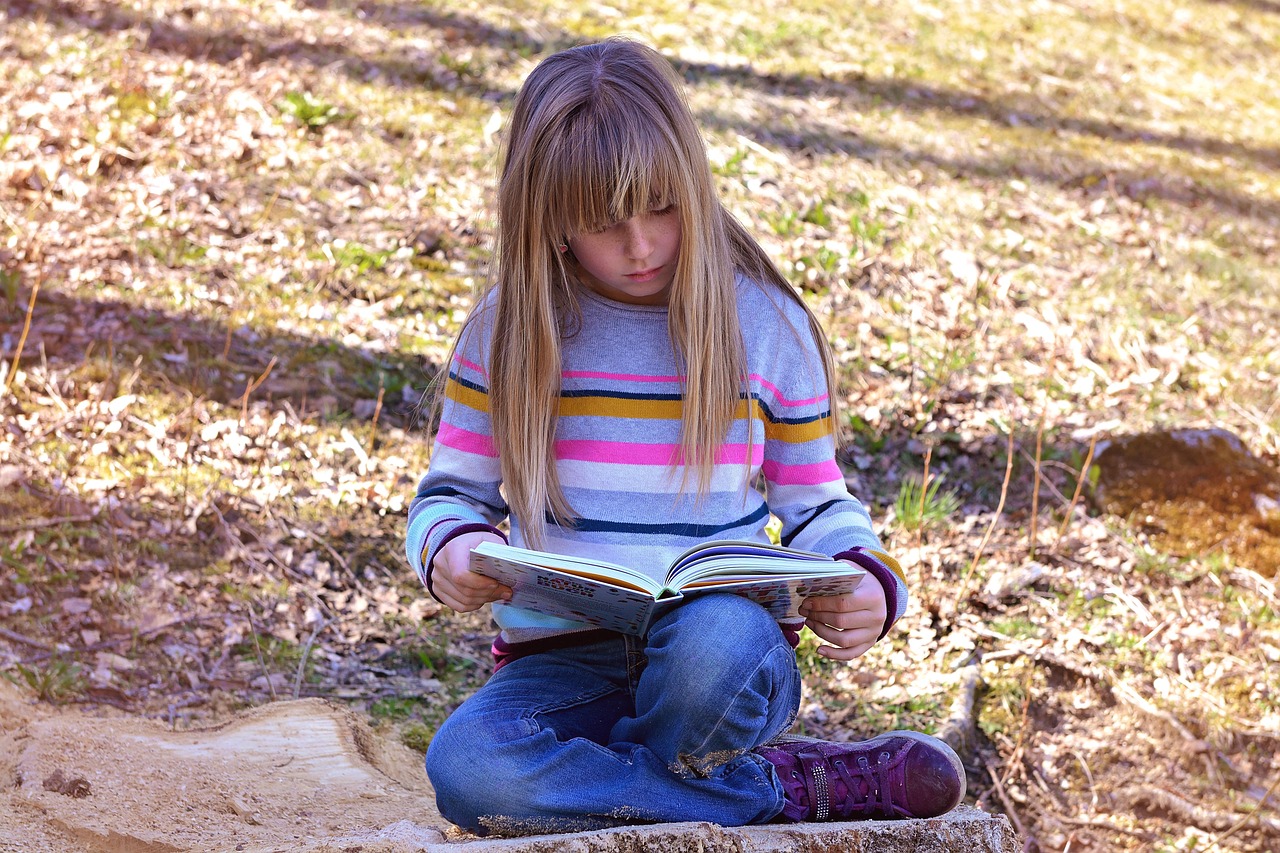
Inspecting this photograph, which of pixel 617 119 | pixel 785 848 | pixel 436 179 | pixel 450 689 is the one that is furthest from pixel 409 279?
pixel 785 848

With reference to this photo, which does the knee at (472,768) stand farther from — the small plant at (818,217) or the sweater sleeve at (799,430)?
the small plant at (818,217)

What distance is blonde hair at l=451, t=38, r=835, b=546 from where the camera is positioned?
7.28 feet

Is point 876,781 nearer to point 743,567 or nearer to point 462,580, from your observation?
point 743,567

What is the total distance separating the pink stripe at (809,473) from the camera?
2553mm

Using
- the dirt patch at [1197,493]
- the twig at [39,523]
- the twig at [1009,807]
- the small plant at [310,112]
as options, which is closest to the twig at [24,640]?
the twig at [39,523]

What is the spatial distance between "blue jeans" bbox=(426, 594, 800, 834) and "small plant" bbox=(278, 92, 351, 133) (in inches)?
173

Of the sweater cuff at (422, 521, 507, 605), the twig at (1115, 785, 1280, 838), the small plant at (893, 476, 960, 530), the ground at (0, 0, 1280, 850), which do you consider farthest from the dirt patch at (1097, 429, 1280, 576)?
the sweater cuff at (422, 521, 507, 605)

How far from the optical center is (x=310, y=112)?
5.86 meters

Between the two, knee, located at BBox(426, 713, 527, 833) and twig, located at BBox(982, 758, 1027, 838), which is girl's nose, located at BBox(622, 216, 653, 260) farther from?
twig, located at BBox(982, 758, 1027, 838)

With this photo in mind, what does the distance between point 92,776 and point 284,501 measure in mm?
1572

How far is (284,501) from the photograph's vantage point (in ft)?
13.2

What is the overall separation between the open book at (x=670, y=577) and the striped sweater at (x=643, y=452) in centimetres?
32

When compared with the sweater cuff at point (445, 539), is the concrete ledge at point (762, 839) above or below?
below

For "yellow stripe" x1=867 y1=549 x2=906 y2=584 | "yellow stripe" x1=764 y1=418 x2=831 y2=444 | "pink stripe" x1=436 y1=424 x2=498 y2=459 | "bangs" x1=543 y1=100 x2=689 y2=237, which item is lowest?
"yellow stripe" x1=867 y1=549 x2=906 y2=584
